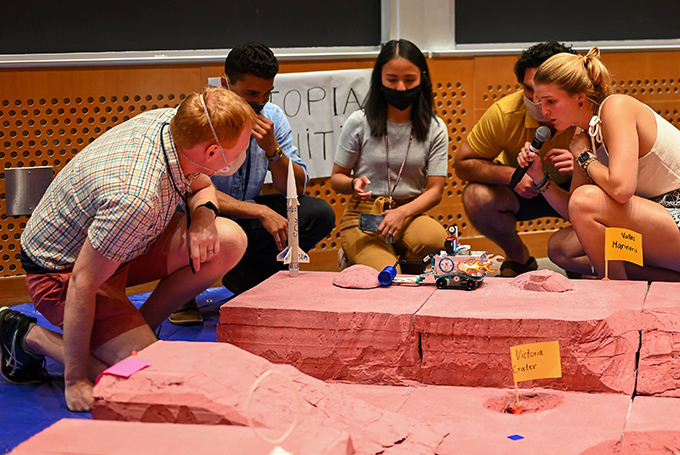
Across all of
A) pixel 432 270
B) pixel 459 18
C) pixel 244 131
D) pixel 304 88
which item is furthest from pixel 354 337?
pixel 459 18

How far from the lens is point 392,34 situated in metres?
4.34

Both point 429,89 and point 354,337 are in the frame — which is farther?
point 429,89

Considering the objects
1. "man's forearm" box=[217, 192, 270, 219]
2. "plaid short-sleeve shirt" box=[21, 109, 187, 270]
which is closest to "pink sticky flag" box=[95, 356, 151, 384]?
"plaid short-sleeve shirt" box=[21, 109, 187, 270]

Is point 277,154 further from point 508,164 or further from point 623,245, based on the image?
point 623,245

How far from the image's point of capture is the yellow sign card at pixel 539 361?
2.04 metres

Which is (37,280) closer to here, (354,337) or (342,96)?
(354,337)

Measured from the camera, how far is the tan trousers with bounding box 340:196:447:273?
11.1ft

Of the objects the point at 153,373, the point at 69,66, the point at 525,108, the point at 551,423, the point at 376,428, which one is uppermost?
the point at 69,66

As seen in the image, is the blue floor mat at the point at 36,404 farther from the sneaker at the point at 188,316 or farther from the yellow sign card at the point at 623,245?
the yellow sign card at the point at 623,245

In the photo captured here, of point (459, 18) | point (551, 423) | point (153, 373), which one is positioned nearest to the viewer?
point (153, 373)

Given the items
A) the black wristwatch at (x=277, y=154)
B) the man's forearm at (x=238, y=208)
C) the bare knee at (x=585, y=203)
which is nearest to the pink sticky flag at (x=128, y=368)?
the man's forearm at (x=238, y=208)

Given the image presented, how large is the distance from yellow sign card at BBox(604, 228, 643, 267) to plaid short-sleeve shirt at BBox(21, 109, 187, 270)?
5.05 feet

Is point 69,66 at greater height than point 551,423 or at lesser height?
greater

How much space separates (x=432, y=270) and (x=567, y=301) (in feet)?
1.86
